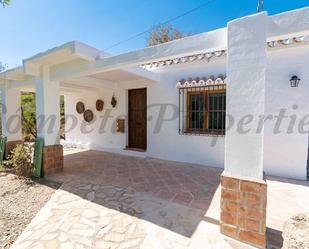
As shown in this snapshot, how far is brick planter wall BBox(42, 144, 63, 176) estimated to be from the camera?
18.0 ft

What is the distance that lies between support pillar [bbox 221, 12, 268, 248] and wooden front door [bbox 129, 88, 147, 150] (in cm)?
572

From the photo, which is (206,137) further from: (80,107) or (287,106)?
(80,107)

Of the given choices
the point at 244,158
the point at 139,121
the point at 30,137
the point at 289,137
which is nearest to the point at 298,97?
the point at 289,137

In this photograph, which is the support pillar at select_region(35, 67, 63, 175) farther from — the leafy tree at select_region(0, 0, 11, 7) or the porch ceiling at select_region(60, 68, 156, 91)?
the leafy tree at select_region(0, 0, 11, 7)

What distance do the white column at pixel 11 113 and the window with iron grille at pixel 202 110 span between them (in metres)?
7.04

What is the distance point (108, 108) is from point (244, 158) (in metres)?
7.41

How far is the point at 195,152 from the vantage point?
666 cm

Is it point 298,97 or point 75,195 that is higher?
point 298,97

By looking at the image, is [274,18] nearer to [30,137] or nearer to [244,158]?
[244,158]

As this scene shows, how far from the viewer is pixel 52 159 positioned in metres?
5.68

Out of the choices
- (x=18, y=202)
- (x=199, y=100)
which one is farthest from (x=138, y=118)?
(x=18, y=202)

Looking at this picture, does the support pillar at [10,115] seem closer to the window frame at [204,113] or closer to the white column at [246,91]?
the window frame at [204,113]

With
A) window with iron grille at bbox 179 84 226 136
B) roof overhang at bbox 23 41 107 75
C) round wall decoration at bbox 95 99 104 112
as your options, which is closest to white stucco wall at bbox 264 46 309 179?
window with iron grille at bbox 179 84 226 136

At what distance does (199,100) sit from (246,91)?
4.38m
